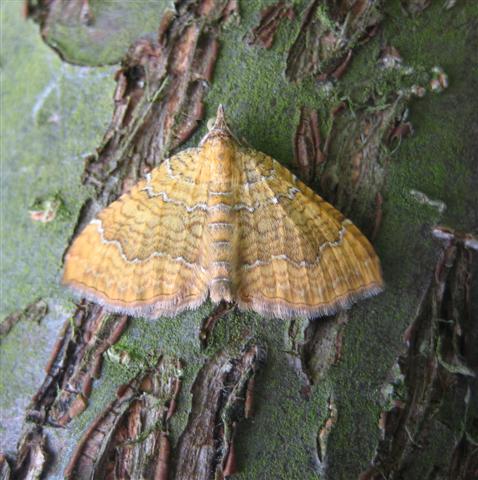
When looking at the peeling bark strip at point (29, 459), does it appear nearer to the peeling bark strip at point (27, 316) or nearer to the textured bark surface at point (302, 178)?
the textured bark surface at point (302, 178)

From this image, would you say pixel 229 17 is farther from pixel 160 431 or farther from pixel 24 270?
pixel 160 431

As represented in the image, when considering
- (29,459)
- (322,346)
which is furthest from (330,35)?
(29,459)

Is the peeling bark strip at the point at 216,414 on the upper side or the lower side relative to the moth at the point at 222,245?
lower

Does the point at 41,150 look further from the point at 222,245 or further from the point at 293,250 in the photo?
the point at 293,250

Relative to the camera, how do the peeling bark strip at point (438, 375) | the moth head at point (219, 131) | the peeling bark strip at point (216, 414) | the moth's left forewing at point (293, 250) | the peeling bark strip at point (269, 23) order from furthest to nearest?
the peeling bark strip at point (269, 23) → the moth head at point (219, 131) → the moth's left forewing at point (293, 250) → the peeling bark strip at point (438, 375) → the peeling bark strip at point (216, 414)

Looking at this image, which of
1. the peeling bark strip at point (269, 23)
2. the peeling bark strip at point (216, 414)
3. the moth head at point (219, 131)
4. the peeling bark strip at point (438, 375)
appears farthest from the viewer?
the peeling bark strip at point (269, 23)

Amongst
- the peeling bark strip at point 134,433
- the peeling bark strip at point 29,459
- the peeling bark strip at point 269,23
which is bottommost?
the peeling bark strip at point 29,459

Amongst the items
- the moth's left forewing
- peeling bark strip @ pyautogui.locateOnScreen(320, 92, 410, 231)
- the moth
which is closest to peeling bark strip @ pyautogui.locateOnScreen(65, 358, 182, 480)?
the moth

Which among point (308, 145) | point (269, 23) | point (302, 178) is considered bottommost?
point (302, 178)

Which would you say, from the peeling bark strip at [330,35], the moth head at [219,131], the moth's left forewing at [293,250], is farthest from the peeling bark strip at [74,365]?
the peeling bark strip at [330,35]
